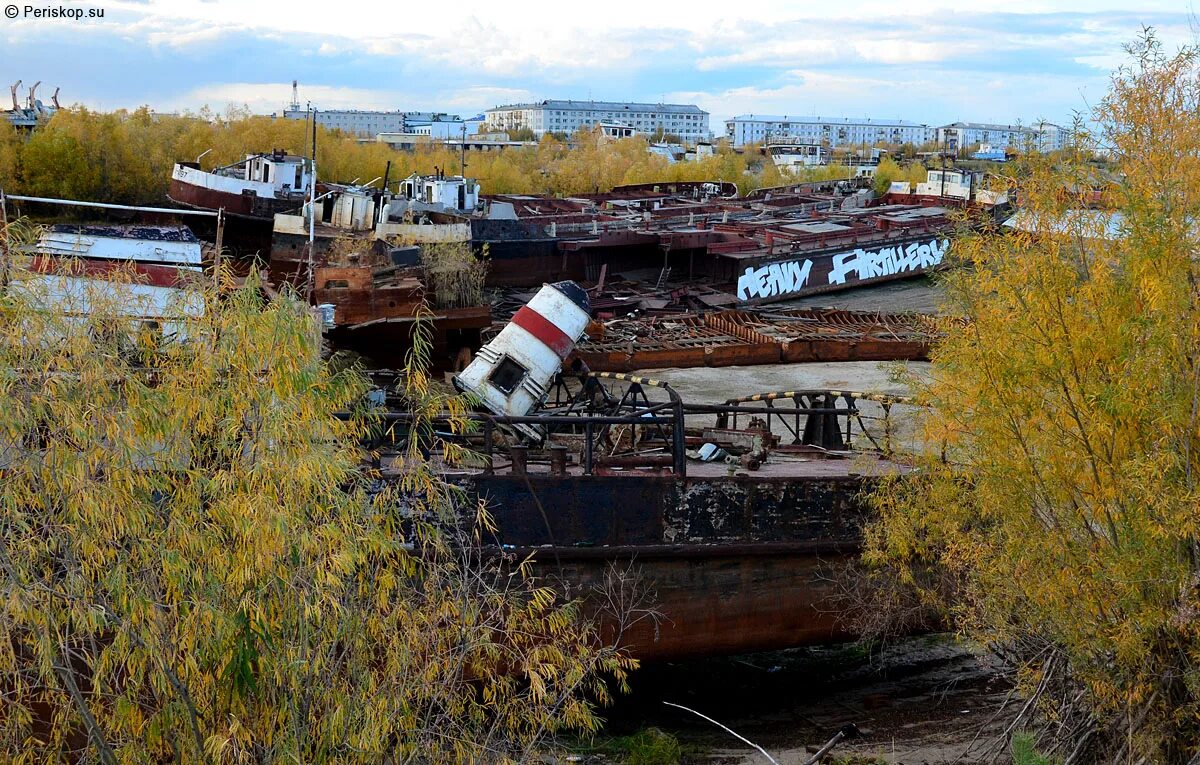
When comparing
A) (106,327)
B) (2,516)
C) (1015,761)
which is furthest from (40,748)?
(1015,761)

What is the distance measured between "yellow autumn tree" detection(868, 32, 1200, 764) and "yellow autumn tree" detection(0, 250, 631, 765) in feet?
13.4

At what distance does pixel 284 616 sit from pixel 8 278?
308 cm

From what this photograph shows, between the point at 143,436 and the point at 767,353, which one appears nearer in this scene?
the point at 143,436

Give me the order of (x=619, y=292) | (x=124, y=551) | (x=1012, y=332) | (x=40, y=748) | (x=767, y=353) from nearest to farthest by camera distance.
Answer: (x=124, y=551)
(x=40, y=748)
(x=1012, y=332)
(x=767, y=353)
(x=619, y=292)

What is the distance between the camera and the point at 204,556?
696 centimetres

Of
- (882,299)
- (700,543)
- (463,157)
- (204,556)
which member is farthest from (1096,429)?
(463,157)

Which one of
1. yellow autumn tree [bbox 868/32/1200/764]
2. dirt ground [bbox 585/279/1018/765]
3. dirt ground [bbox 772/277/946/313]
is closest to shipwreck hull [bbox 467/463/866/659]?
dirt ground [bbox 585/279/1018/765]

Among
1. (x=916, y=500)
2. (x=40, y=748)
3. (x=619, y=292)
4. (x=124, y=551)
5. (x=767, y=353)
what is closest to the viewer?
(x=124, y=551)

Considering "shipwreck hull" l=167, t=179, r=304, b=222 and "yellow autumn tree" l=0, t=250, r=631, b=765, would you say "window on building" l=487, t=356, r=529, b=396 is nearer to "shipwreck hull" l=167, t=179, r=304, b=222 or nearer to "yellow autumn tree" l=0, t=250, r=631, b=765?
"yellow autumn tree" l=0, t=250, r=631, b=765

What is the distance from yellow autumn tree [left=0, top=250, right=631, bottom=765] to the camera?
22.1 ft

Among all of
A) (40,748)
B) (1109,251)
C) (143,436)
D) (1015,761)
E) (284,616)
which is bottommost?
(1015,761)

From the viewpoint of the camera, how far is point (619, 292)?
121 feet

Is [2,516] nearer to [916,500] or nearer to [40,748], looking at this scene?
[40,748]

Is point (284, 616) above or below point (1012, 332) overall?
below
